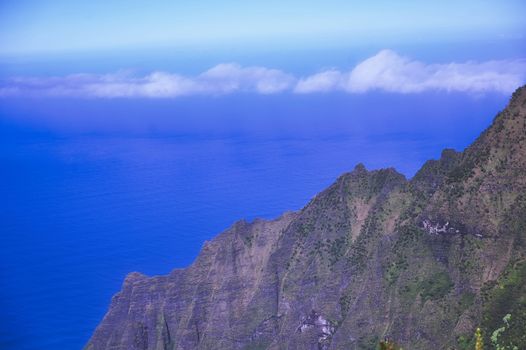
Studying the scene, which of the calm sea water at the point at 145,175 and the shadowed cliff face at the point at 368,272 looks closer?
the shadowed cliff face at the point at 368,272

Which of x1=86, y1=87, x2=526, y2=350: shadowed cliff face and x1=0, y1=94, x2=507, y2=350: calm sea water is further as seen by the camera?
x1=0, y1=94, x2=507, y2=350: calm sea water

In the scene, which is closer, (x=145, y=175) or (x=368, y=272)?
(x=368, y=272)

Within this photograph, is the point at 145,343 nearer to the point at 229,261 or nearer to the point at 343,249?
the point at 229,261

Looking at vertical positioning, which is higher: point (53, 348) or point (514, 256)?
point (514, 256)

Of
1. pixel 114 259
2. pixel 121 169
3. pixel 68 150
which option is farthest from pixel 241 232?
pixel 68 150
